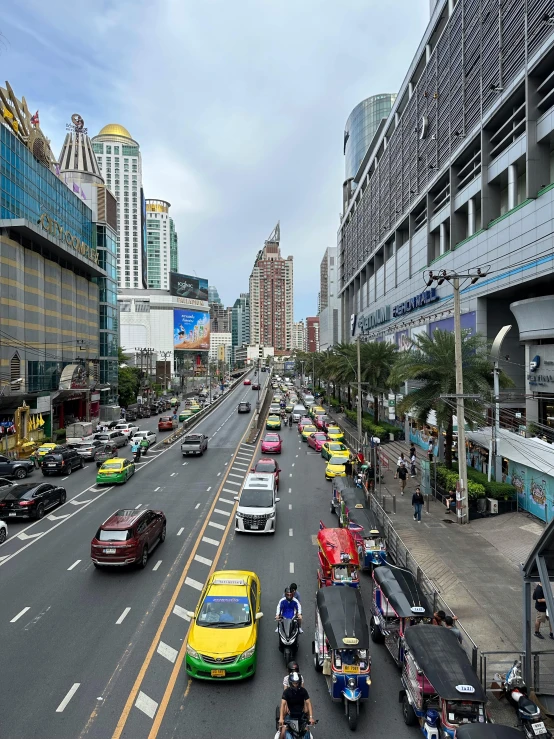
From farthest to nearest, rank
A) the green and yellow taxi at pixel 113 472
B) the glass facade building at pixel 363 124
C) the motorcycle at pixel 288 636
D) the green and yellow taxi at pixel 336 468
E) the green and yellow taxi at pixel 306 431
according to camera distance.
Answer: the glass facade building at pixel 363 124 < the green and yellow taxi at pixel 306 431 < the green and yellow taxi at pixel 336 468 < the green and yellow taxi at pixel 113 472 < the motorcycle at pixel 288 636

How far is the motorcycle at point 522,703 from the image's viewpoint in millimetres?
7613

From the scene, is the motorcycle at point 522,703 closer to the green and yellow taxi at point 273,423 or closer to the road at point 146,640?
the road at point 146,640

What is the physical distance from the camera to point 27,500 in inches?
864

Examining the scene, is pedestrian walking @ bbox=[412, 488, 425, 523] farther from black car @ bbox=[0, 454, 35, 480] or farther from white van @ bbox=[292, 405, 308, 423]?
white van @ bbox=[292, 405, 308, 423]

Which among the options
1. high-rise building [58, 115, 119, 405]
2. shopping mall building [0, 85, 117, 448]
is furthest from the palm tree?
high-rise building [58, 115, 119, 405]

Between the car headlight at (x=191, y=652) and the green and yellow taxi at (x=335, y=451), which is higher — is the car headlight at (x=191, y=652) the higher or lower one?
the higher one

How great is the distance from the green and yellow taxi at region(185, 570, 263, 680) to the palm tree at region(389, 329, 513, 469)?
15.7m

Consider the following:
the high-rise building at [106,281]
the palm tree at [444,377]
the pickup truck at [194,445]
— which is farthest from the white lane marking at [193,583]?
the high-rise building at [106,281]

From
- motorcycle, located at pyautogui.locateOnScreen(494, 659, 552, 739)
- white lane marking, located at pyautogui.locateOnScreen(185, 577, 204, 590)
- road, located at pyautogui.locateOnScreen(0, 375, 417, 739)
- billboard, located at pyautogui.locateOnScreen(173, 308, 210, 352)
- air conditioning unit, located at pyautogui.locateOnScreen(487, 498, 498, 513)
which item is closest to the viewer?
motorcycle, located at pyautogui.locateOnScreen(494, 659, 552, 739)

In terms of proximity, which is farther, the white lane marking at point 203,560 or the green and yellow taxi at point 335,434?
the green and yellow taxi at point 335,434

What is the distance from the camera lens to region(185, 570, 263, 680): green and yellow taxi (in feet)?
31.3

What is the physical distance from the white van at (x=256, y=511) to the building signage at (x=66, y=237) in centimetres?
4199

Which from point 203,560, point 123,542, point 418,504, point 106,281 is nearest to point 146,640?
point 123,542

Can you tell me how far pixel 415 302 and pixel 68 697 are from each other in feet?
153
